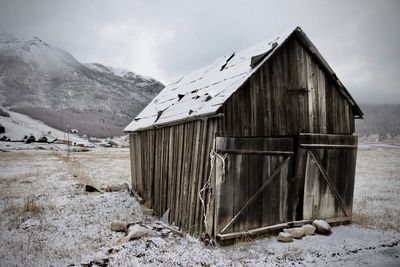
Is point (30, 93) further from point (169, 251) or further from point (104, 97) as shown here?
point (169, 251)

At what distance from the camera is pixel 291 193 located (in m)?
8.18

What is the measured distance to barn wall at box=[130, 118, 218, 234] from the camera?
24.6 feet

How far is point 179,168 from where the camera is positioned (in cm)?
870

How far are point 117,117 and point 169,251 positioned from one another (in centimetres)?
10633

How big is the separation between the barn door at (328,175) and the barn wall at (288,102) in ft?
1.17

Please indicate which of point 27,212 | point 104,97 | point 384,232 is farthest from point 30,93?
point 384,232

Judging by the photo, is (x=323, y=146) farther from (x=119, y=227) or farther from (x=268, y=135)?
(x=119, y=227)

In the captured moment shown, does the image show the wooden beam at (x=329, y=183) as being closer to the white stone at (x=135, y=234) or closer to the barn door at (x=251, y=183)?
the barn door at (x=251, y=183)

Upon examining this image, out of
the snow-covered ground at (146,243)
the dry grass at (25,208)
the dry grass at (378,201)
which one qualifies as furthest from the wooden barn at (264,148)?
the dry grass at (25,208)

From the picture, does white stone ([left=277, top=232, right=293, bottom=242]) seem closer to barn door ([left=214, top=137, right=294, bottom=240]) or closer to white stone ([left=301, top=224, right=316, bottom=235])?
barn door ([left=214, top=137, right=294, bottom=240])

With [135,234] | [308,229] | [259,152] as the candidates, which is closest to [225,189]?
[259,152]

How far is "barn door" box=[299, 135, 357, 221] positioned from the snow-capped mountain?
75195mm

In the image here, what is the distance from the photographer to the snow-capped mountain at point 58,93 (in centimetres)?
8769

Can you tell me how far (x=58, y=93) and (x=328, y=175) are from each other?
118 metres
